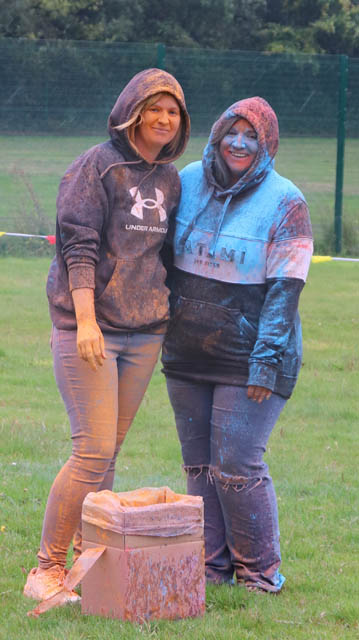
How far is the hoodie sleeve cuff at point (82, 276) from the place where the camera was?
12.0 feet

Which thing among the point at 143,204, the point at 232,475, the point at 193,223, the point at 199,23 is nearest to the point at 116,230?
the point at 143,204

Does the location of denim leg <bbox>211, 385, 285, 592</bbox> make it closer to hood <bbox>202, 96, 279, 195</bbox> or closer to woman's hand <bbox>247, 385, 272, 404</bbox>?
woman's hand <bbox>247, 385, 272, 404</bbox>

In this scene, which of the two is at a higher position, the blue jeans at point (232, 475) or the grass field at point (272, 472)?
the blue jeans at point (232, 475)

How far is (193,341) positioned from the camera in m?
4.04

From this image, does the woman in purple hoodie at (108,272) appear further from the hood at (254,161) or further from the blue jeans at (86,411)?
the hood at (254,161)

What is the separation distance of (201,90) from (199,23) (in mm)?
19073

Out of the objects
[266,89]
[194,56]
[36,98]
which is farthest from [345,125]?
[36,98]

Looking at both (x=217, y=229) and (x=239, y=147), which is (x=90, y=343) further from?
(x=239, y=147)

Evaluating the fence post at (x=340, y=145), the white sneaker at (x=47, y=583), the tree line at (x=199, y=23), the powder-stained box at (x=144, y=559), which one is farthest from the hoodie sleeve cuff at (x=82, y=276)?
the tree line at (x=199, y=23)

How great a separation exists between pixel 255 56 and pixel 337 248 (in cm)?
291

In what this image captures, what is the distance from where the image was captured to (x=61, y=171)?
606 inches

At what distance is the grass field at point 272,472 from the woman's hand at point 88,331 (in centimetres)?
94

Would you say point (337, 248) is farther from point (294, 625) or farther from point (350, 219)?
point (294, 625)

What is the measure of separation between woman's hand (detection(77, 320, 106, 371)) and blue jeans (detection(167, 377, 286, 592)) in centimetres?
61
